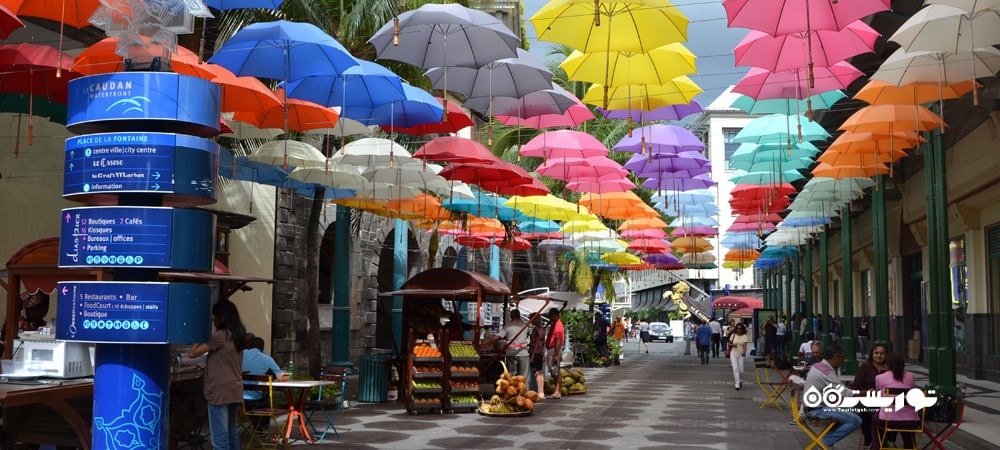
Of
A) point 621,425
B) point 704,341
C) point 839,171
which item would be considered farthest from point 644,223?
point 621,425

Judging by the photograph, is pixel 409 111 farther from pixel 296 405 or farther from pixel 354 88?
pixel 296 405

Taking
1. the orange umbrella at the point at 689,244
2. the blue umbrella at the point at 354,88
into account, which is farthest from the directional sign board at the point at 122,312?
the orange umbrella at the point at 689,244

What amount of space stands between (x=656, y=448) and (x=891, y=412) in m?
3.16

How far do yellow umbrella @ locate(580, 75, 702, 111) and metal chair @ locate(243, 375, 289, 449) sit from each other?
7.43m

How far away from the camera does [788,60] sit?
1405 cm

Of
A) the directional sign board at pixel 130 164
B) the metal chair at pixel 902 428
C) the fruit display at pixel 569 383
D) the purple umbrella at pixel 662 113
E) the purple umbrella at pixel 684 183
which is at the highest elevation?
the purple umbrella at pixel 662 113

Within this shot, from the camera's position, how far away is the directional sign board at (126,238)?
7.89 m

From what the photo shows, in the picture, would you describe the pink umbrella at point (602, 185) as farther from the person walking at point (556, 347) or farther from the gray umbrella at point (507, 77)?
the gray umbrella at point (507, 77)

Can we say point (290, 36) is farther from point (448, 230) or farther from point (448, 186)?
point (448, 230)

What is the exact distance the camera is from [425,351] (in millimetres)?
17359

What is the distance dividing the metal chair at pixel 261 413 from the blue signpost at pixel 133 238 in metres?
3.45

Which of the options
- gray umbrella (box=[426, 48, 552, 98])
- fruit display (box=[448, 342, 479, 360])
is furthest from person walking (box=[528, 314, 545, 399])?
gray umbrella (box=[426, 48, 552, 98])

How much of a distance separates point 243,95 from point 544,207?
14234mm

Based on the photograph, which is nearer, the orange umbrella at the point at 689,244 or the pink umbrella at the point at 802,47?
the pink umbrella at the point at 802,47
